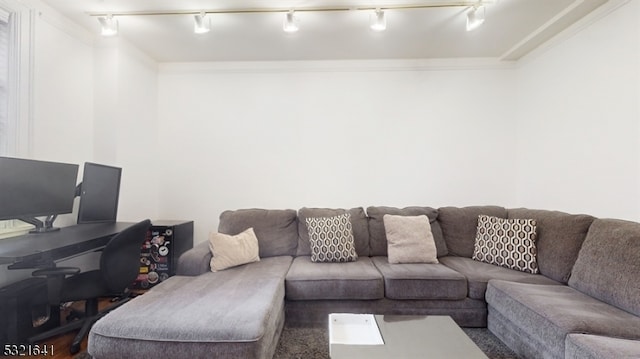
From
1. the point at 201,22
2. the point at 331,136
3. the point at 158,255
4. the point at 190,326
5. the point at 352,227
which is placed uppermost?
the point at 201,22

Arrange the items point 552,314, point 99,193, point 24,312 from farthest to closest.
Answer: point 99,193 → point 24,312 → point 552,314

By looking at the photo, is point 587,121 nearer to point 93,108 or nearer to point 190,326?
point 190,326

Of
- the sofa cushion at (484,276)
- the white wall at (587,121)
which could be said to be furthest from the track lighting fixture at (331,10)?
the sofa cushion at (484,276)

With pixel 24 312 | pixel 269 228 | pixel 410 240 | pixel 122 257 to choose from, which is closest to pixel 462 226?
pixel 410 240

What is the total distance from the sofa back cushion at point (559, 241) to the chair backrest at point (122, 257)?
3.15m

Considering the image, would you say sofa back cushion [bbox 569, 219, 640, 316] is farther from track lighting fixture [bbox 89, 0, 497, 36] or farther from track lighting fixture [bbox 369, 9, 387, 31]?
track lighting fixture [bbox 369, 9, 387, 31]

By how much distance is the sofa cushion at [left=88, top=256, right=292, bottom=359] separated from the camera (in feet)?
4.67

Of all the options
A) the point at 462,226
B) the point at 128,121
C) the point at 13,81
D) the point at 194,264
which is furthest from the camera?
the point at 128,121

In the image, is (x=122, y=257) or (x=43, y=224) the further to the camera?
(x=43, y=224)

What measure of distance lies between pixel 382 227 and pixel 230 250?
4.81 ft

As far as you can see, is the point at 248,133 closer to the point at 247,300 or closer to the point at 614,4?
the point at 247,300

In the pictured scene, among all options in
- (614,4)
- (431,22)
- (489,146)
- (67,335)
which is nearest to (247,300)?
(67,335)

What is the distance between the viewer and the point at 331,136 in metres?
3.44

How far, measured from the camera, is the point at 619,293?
68.3 inches
